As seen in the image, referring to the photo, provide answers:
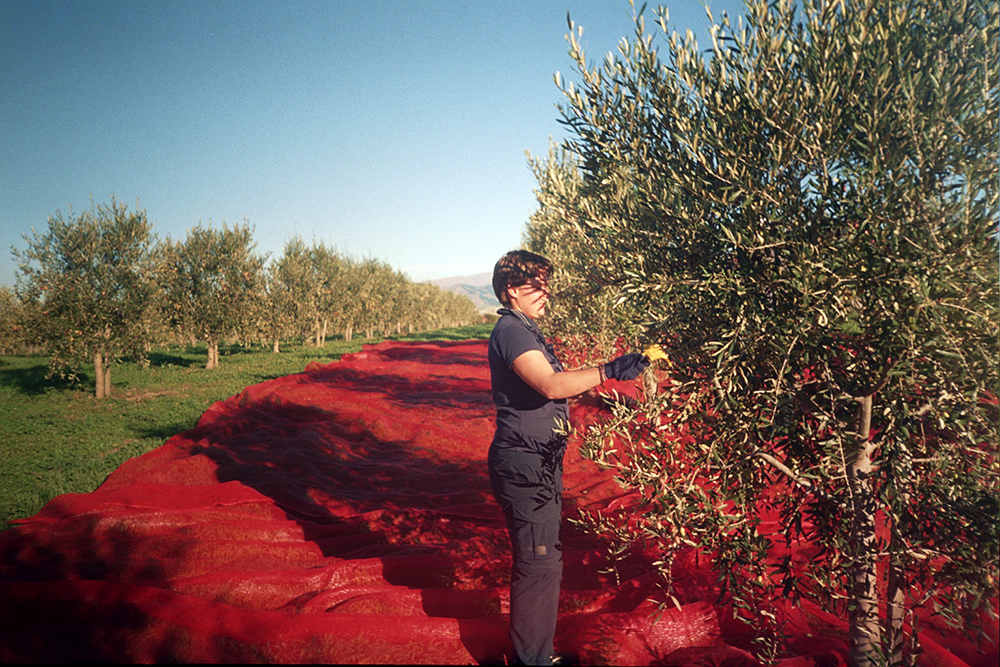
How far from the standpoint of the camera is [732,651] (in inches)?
165

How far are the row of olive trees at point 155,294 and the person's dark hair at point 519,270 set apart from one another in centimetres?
2230

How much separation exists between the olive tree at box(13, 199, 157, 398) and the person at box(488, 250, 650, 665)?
22.4 m

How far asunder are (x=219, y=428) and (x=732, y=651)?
36.3ft

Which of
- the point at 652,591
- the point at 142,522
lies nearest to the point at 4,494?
the point at 142,522

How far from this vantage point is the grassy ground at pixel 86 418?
10.7 meters

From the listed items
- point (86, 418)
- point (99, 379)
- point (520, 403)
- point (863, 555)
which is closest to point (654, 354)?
point (520, 403)

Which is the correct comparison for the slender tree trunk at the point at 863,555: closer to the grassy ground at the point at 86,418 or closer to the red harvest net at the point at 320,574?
the red harvest net at the point at 320,574

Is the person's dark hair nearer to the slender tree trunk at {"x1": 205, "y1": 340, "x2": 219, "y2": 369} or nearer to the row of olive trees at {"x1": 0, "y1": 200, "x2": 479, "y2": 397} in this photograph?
the row of olive trees at {"x1": 0, "y1": 200, "x2": 479, "y2": 397}

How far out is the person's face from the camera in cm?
423

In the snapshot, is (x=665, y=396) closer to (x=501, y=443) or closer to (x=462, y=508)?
(x=501, y=443)

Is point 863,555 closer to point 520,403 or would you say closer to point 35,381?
point 520,403

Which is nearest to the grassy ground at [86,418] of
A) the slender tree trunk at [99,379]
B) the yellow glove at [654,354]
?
the slender tree trunk at [99,379]

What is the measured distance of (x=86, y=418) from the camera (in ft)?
55.3

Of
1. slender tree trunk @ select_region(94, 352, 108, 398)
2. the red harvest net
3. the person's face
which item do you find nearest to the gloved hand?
the person's face
